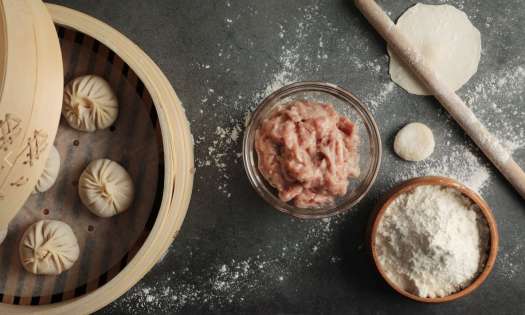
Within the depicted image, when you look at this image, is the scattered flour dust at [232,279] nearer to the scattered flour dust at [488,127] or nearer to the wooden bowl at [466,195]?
the wooden bowl at [466,195]

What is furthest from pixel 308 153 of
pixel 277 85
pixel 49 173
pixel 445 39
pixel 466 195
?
pixel 49 173

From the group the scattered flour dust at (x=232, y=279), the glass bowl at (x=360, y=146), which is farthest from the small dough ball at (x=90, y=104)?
the scattered flour dust at (x=232, y=279)

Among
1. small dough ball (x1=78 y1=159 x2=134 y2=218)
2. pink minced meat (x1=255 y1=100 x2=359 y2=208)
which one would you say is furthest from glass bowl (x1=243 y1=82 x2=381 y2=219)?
small dough ball (x1=78 y1=159 x2=134 y2=218)

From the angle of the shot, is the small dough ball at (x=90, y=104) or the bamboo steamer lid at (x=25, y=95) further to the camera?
the small dough ball at (x=90, y=104)

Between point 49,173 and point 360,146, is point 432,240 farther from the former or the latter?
point 49,173

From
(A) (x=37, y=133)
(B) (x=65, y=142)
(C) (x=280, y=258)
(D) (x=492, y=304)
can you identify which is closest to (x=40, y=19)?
(A) (x=37, y=133)

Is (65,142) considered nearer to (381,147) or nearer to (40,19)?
(40,19)

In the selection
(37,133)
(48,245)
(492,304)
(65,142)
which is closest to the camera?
(37,133)
